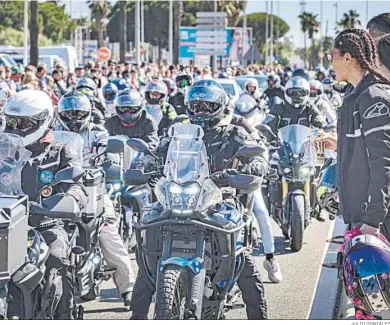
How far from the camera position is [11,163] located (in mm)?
5285

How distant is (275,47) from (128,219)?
87324mm

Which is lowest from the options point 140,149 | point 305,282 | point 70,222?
point 305,282

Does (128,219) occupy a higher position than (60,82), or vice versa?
(60,82)

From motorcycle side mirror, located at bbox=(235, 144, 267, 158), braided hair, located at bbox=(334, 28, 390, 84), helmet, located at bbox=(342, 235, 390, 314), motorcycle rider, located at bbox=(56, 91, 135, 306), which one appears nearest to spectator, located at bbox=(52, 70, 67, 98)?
motorcycle rider, located at bbox=(56, 91, 135, 306)

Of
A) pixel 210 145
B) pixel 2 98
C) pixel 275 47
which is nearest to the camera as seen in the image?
pixel 210 145

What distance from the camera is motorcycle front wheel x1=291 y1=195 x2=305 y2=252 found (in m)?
9.23

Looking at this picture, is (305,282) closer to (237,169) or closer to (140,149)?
(237,169)

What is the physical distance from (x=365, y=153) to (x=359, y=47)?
0.60 m

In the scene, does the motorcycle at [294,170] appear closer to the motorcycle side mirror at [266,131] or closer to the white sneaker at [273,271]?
the motorcycle side mirror at [266,131]

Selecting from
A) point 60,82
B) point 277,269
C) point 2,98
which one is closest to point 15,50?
point 60,82

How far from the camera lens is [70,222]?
5.81 m

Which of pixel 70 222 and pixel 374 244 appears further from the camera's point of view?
pixel 70 222

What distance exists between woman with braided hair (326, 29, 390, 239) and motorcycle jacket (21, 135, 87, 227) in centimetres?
167

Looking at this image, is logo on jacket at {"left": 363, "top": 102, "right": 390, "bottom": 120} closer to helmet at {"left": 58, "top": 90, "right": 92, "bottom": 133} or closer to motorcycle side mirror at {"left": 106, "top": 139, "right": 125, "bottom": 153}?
motorcycle side mirror at {"left": 106, "top": 139, "right": 125, "bottom": 153}
